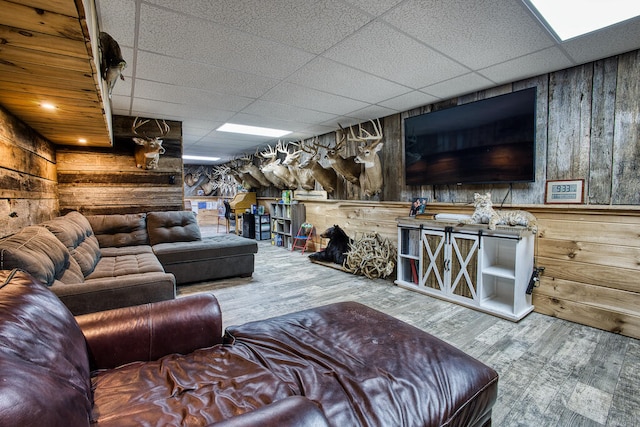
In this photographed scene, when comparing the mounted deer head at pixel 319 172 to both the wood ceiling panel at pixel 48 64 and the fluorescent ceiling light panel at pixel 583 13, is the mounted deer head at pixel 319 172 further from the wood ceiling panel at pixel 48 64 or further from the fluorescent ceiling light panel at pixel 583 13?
the fluorescent ceiling light panel at pixel 583 13

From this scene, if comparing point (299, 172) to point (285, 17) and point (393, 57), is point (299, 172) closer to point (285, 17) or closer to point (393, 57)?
point (393, 57)

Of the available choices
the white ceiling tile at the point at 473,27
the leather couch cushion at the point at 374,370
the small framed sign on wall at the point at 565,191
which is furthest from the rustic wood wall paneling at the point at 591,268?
the leather couch cushion at the point at 374,370

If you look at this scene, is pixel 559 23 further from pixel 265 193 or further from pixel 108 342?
pixel 265 193

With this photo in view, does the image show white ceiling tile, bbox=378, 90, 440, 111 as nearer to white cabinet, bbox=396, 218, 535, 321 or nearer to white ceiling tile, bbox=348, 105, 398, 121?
white ceiling tile, bbox=348, 105, 398, 121

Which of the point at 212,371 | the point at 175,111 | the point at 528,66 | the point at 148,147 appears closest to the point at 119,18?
the point at 212,371

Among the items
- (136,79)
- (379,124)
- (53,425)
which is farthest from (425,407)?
(379,124)

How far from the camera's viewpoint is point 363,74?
2.96 meters

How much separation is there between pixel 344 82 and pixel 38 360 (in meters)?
3.14

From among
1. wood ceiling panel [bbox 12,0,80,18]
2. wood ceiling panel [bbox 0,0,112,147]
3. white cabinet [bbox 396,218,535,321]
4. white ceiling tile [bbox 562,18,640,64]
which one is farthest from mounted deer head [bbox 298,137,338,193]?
wood ceiling panel [bbox 12,0,80,18]

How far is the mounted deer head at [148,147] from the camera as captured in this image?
166 inches

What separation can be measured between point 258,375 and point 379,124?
4.07m

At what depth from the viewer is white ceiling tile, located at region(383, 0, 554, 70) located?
1.90m

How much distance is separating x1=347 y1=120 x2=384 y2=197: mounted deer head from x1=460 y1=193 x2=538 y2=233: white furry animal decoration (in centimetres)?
160

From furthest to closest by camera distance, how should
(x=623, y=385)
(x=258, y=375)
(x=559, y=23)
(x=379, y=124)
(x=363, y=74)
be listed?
(x=379, y=124) → (x=363, y=74) → (x=559, y=23) → (x=623, y=385) → (x=258, y=375)
